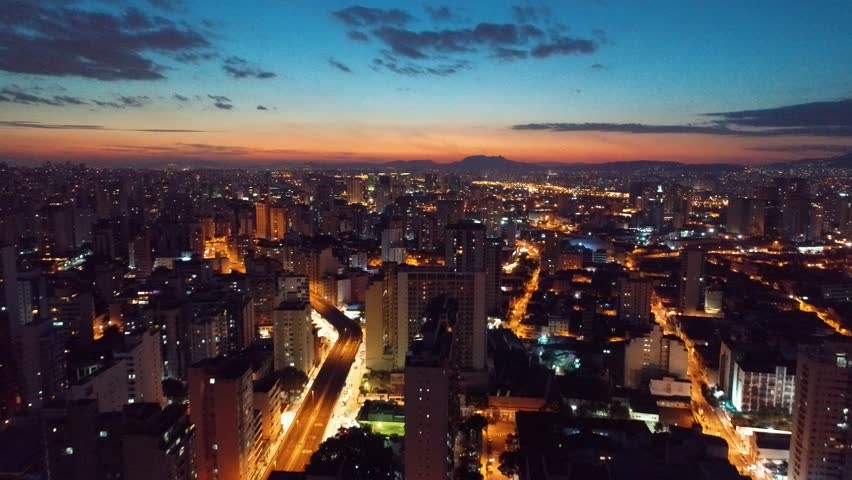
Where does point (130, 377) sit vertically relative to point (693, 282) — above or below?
below

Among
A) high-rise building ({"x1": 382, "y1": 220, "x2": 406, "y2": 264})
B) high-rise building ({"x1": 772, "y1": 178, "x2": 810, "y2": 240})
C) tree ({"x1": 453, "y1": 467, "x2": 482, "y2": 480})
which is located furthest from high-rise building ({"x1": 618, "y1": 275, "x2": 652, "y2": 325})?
high-rise building ({"x1": 772, "y1": 178, "x2": 810, "y2": 240})

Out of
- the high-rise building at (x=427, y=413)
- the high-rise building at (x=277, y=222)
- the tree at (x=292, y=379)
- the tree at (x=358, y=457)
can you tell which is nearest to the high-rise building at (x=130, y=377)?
the tree at (x=292, y=379)

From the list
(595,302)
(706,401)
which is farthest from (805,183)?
(706,401)

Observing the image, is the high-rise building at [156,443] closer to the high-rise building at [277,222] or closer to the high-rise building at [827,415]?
the high-rise building at [827,415]

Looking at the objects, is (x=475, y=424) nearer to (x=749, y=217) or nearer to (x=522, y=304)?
(x=522, y=304)

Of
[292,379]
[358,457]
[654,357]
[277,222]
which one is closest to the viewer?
[358,457]

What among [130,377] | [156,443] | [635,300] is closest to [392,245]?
[635,300]

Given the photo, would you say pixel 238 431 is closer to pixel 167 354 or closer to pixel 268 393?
pixel 268 393
